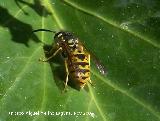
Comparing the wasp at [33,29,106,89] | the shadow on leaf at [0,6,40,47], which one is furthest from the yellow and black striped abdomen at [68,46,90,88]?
the shadow on leaf at [0,6,40,47]

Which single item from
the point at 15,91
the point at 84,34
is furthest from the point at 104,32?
the point at 15,91

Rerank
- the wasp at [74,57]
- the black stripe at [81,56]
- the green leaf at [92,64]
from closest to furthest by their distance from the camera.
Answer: the green leaf at [92,64] → the wasp at [74,57] → the black stripe at [81,56]

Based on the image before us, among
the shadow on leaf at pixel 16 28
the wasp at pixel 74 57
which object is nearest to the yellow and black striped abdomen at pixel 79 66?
the wasp at pixel 74 57

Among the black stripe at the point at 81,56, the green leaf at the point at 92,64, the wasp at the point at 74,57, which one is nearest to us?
the green leaf at the point at 92,64

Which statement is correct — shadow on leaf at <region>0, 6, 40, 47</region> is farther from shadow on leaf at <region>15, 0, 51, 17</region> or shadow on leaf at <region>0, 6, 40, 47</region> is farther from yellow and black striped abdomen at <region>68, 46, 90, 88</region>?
yellow and black striped abdomen at <region>68, 46, 90, 88</region>

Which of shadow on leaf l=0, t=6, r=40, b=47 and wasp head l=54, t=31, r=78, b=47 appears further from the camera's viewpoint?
wasp head l=54, t=31, r=78, b=47

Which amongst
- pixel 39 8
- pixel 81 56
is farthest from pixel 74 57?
pixel 39 8

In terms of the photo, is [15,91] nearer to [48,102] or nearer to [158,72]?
[48,102]

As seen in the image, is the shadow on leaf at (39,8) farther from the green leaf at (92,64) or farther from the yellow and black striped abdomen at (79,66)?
the yellow and black striped abdomen at (79,66)
